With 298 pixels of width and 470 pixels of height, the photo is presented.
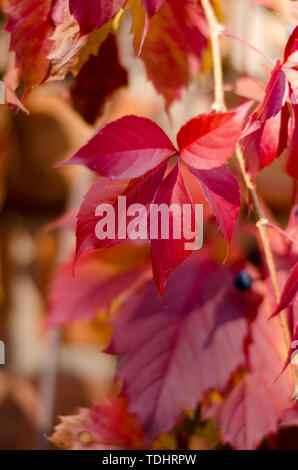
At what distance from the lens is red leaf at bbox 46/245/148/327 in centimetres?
52

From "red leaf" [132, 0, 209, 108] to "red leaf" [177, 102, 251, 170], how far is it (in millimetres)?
108

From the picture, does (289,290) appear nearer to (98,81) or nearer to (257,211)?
(257,211)

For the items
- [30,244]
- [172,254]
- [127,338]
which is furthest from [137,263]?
[30,244]

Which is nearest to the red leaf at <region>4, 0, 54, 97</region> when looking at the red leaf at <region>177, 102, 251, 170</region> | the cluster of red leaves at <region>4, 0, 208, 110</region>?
the cluster of red leaves at <region>4, 0, 208, 110</region>

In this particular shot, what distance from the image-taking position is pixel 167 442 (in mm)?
458

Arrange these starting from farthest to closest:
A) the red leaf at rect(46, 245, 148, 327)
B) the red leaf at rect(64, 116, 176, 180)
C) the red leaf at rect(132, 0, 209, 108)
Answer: the red leaf at rect(46, 245, 148, 327) < the red leaf at rect(132, 0, 209, 108) < the red leaf at rect(64, 116, 176, 180)

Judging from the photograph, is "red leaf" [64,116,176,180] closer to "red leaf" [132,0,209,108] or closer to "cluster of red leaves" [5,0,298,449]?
"cluster of red leaves" [5,0,298,449]

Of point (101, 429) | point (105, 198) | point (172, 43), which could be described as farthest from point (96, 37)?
point (101, 429)

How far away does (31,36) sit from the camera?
0.35 meters

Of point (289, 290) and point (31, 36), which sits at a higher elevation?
point (31, 36)

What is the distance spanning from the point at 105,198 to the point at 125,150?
29 millimetres

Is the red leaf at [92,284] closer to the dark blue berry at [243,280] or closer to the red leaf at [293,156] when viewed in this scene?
the dark blue berry at [243,280]

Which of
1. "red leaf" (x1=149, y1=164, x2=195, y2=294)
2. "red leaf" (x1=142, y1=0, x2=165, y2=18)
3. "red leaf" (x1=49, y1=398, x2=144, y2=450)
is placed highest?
"red leaf" (x1=142, y1=0, x2=165, y2=18)
